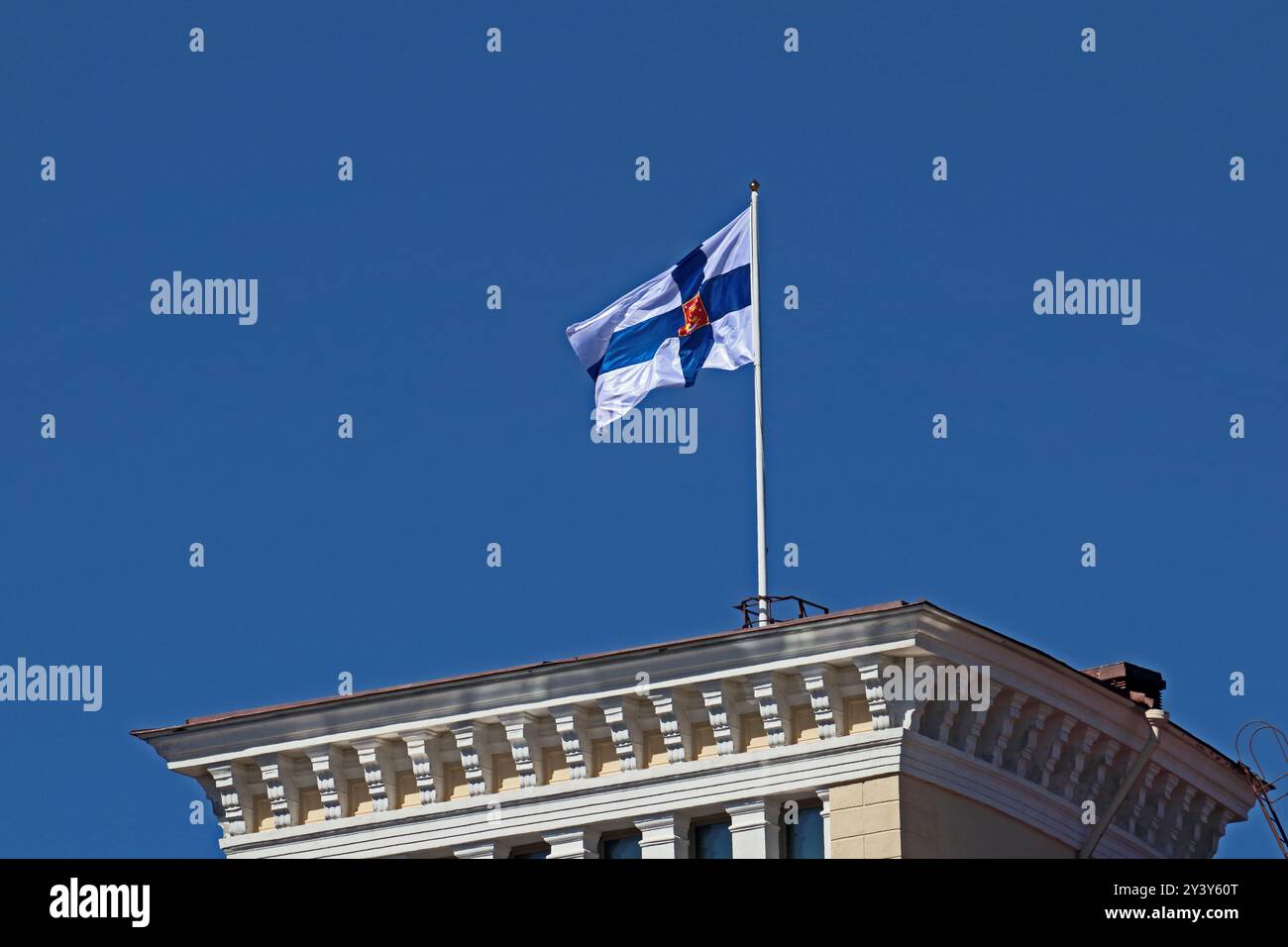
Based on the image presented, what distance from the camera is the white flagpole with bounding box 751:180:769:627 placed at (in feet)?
125

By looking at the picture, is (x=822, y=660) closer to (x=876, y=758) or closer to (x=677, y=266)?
(x=876, y=758)

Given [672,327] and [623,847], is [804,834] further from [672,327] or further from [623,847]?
[672,327]

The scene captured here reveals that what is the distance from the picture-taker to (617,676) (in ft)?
121

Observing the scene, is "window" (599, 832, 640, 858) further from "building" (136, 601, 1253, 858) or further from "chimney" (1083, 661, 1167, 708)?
"chimney" (1083, 661, 1167, 708)

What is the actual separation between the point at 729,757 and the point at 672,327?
7.41 metres

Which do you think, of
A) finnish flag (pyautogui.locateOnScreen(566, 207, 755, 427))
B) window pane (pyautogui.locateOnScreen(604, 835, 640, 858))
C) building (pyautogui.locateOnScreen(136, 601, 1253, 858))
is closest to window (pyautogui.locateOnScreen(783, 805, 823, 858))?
building (pyautogui.locateOnScreen(136, 601, 1253, 858))

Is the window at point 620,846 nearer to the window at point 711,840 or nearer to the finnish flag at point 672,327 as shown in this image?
the window at point 711,840

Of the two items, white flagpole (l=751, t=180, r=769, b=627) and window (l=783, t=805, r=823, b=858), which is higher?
white flagpole (l=751, t=180, r=769, b=627)

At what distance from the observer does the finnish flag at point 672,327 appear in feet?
136

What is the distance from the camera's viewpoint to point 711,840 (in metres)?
36.6

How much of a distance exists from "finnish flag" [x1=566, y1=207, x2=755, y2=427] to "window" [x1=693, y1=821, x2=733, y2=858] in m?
7.10

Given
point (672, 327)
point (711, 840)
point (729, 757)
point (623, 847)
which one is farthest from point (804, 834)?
point (672, 327)
